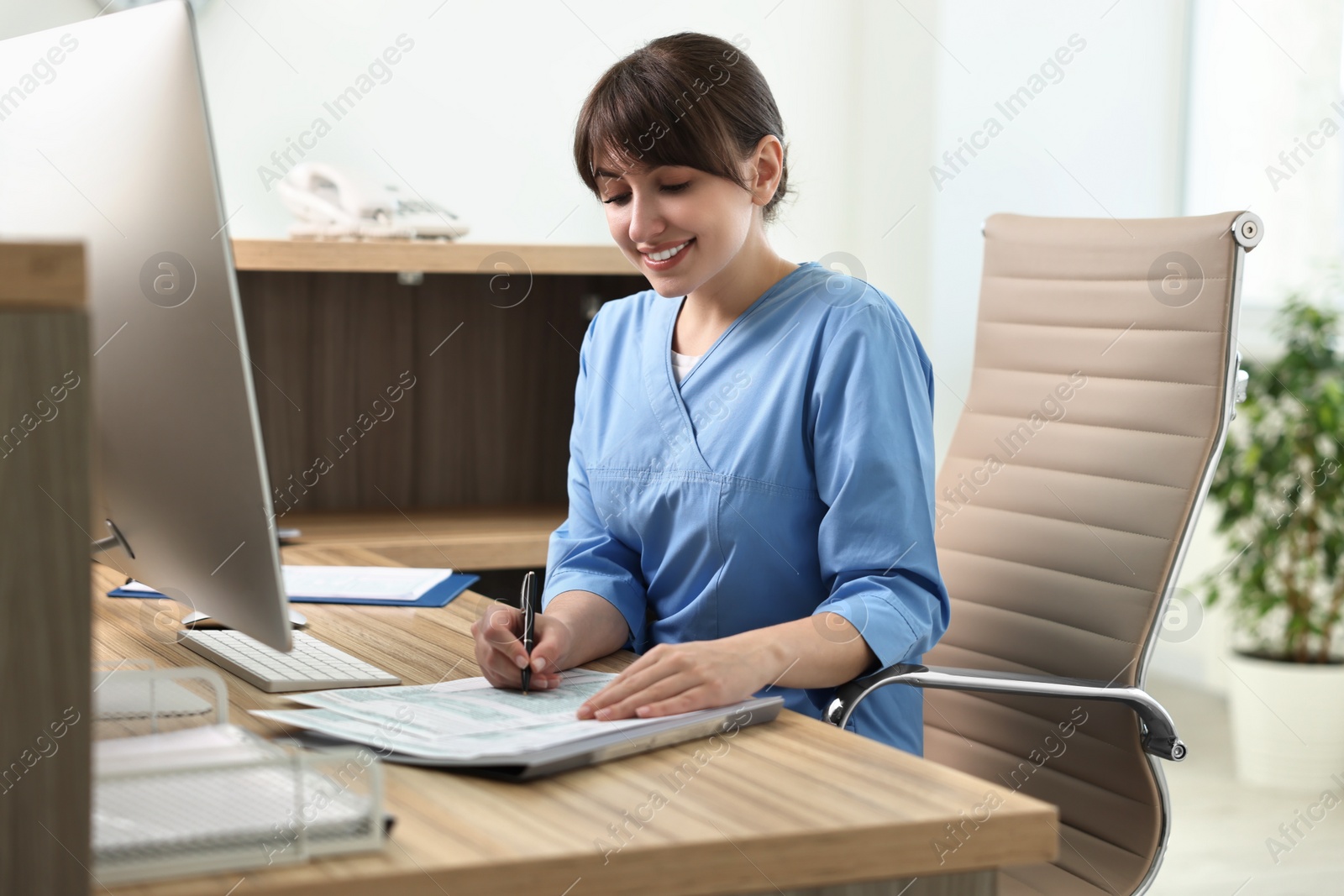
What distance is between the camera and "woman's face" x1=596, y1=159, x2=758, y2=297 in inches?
51.2

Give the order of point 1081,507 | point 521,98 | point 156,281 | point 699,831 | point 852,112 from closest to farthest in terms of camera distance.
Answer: point 699,831, point 156,281, point 1081,507, point 521,98, point 852,112

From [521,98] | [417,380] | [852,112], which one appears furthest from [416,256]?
[852,112]

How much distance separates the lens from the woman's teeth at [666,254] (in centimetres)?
132

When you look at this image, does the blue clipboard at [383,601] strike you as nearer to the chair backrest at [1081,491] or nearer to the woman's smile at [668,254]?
the woman's smile at [668,254]

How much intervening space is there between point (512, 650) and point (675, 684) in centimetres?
17

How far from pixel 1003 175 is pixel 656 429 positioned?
6.32ft

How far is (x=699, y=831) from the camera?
0.73m

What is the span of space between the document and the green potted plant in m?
2.41

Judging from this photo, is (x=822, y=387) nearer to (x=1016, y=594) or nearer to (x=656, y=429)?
(x=656, y=429)

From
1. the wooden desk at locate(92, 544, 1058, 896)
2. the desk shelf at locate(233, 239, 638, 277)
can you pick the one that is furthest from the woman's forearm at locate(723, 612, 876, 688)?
the desk shelf at locate(233, 239, 638, 277)

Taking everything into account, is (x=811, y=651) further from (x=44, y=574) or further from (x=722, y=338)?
(x=44, y=574)

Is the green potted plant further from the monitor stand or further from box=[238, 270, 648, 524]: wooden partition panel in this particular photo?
the monitor stand

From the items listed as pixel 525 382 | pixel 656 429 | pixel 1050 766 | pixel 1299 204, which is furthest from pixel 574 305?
pixel 1299 204

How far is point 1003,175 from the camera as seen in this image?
9.89ft
